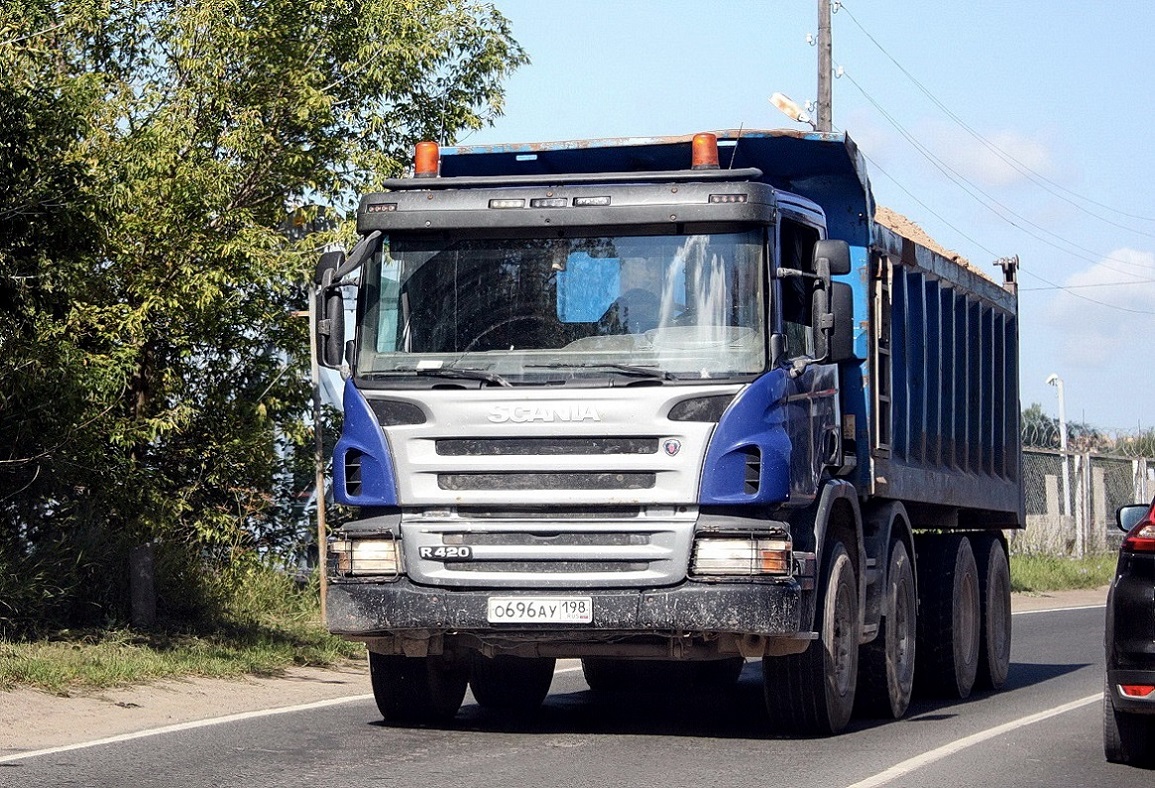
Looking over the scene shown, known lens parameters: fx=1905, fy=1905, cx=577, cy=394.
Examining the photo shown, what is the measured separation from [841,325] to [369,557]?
2844mm

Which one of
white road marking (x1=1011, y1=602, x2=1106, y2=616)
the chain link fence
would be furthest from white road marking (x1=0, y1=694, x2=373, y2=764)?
the chain link fence

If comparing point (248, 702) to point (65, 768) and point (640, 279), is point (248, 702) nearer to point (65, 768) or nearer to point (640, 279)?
point (65, 768)

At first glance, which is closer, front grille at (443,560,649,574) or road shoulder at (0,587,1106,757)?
front grille at (443,560,649,574)

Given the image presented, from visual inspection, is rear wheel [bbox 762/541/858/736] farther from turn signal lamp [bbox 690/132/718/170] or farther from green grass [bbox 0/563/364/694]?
green grass [bbox 0/563/364/694]

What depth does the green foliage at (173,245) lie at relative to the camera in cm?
1330

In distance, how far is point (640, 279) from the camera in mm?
10281

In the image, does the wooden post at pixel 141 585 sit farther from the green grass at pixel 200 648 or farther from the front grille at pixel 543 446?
the front grille at pixel 543 446

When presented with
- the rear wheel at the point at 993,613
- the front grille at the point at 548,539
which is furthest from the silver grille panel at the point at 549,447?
the rear wheel at the point at 993,613

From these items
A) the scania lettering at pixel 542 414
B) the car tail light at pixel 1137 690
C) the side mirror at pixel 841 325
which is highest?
the side mirror at pixel 841 325

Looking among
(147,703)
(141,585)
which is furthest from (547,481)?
(141,585)

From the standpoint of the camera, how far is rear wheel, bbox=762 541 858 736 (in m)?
10.7

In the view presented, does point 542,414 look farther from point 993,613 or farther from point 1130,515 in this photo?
point 993,613

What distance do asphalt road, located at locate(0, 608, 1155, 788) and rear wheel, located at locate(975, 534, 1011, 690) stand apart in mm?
2010

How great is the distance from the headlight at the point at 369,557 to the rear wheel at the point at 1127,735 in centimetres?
373
